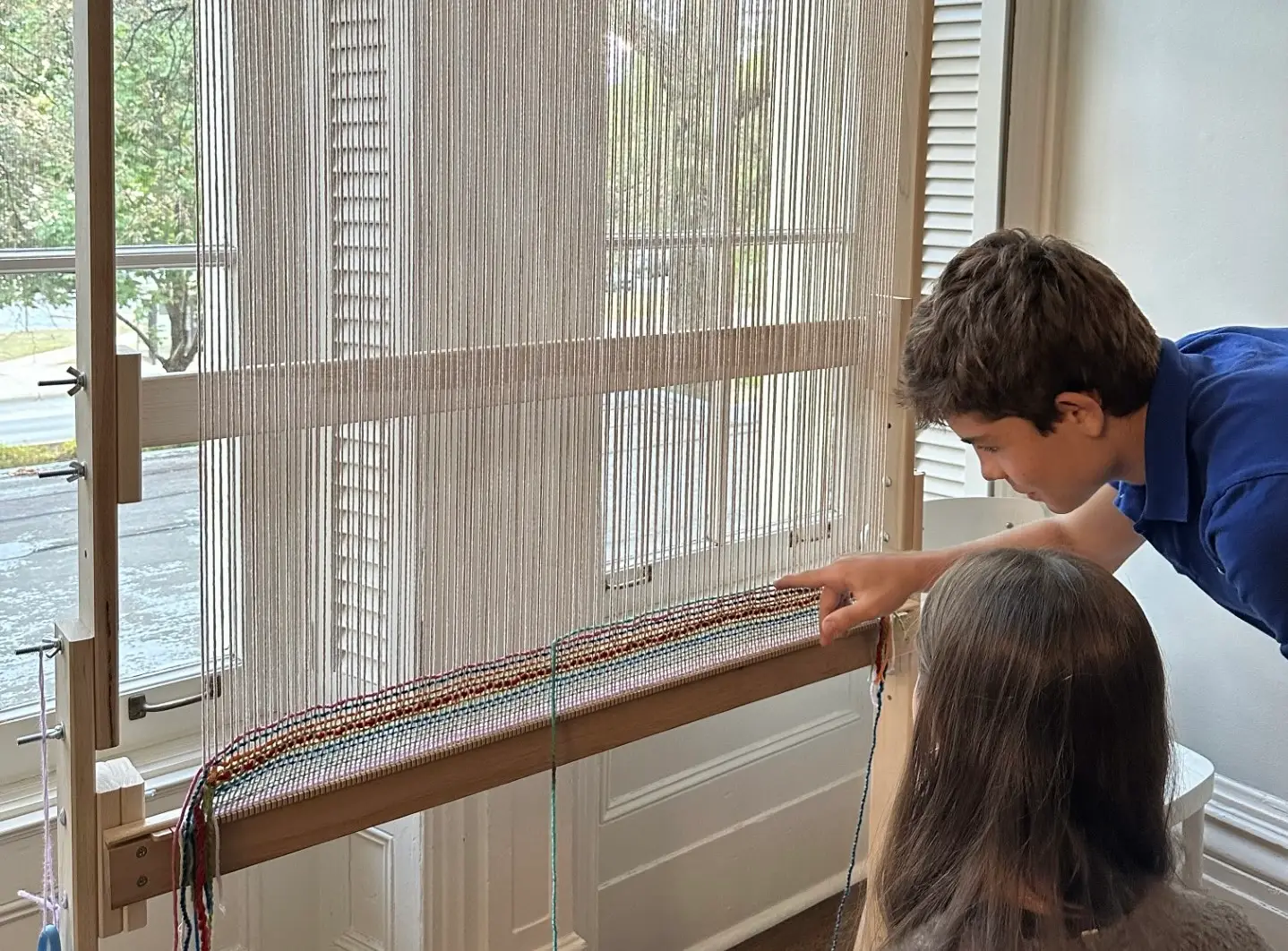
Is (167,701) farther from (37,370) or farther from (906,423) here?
(906,423)

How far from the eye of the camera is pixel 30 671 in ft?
4.98

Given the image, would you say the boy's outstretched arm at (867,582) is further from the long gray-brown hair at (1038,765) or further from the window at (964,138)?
the window at (964,138)

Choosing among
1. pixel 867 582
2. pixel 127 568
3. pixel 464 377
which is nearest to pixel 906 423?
pixel 867 582

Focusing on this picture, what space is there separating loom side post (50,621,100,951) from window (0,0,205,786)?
20.0 inches

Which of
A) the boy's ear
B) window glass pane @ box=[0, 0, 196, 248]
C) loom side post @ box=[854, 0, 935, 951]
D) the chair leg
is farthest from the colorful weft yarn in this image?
the chair leg

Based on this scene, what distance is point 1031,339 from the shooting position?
1188mm

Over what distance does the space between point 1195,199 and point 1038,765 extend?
4.54ft

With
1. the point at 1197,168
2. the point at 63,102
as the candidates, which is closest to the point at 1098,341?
the point at 1197,168

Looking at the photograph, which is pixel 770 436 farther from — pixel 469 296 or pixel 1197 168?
pixel 1197 168

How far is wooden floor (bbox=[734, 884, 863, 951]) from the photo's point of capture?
2201 mm

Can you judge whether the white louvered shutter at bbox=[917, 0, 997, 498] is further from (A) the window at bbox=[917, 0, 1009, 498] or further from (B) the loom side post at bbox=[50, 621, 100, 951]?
(B) the loom side post at bbox=[50, 621, 100, 951]

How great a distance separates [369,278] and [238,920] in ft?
3.32

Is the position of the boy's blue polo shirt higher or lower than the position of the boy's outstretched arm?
higher

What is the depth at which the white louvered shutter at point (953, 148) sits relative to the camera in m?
2.20
